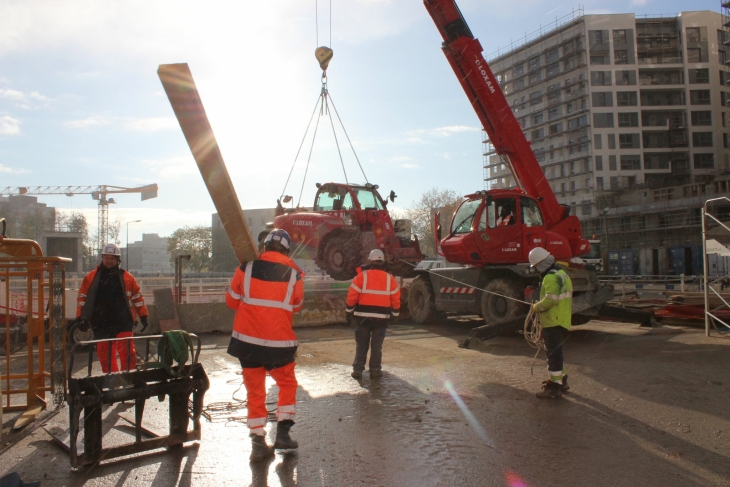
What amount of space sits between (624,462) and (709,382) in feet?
11.2

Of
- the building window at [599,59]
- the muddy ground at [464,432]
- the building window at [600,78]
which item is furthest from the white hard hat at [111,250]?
the building window at [599,59]

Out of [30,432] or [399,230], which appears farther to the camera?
[399,230]

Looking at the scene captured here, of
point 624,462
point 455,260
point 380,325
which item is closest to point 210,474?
point 624,462

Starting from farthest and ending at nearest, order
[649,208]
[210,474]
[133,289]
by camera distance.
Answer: [649,208], [133,289], [210,474]

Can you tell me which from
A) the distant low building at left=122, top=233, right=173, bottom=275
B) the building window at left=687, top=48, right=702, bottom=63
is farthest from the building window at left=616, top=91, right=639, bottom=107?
the distant low building at left=122, top=233, right=173, bottom=275

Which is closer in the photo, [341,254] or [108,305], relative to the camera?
[108,305]

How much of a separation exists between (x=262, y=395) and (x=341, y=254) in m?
8.46

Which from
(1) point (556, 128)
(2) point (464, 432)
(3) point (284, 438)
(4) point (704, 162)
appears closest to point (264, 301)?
(3) point (284, 438)

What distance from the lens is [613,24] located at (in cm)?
7131

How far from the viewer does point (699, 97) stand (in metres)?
71.0

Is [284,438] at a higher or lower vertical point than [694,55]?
lower

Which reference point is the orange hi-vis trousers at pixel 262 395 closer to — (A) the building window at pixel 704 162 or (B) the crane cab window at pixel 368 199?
(B) the crane cab window at pixel 368 199

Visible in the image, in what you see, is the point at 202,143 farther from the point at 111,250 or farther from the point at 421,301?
the point at 421,301

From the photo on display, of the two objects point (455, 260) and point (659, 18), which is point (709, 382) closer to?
point (455, 260)
